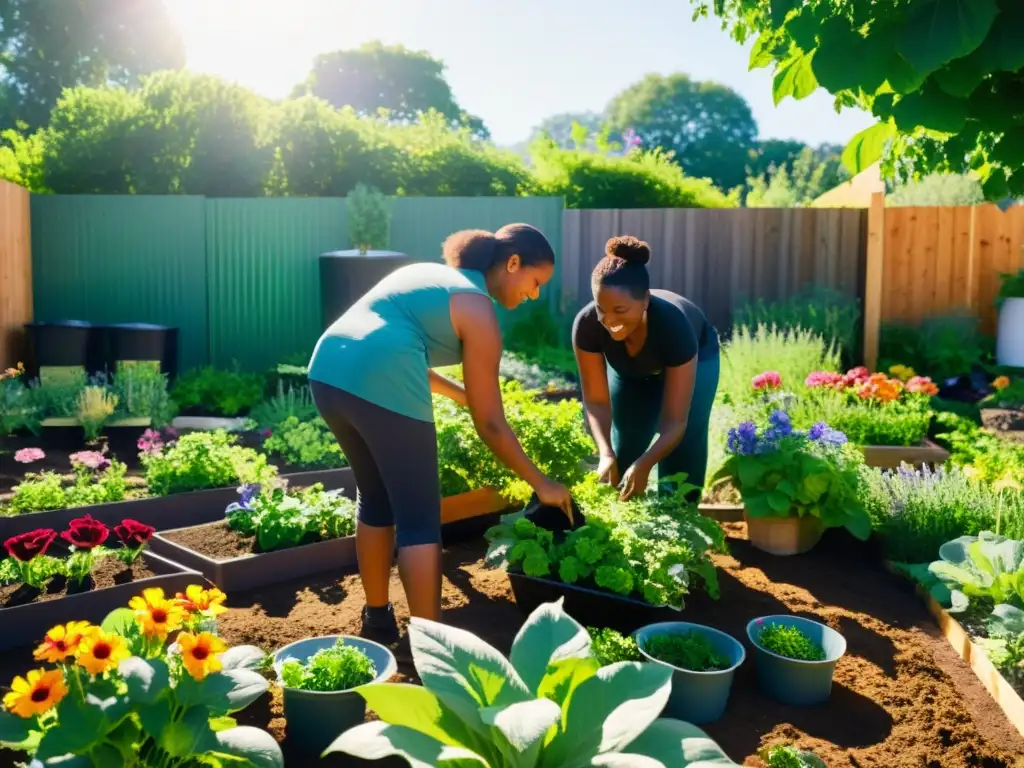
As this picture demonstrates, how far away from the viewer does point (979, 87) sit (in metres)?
2.55

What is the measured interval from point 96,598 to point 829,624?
8.90 feet

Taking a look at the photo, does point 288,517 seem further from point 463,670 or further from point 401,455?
point 463,670

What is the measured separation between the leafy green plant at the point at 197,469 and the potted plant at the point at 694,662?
8.53 ft

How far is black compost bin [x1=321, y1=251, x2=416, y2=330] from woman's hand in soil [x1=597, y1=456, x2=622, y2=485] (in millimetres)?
5726

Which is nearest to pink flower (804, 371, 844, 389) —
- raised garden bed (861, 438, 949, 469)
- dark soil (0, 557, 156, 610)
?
raised garden bed (861, 438, 949, 469)

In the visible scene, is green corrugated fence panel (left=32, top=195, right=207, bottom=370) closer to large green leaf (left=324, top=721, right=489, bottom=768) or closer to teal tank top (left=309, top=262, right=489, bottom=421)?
teal tank top (left=309, top=262, right=489, bottom=421)

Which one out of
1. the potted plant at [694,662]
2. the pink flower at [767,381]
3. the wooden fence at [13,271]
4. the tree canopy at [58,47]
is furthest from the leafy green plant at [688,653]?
the tree canopy at [58,47]

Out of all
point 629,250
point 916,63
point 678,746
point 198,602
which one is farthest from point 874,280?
point 198,602

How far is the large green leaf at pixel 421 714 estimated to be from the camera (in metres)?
2.26

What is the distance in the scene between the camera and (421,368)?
3201mm

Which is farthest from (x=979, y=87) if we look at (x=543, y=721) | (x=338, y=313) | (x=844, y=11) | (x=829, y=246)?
(x=829, y=246)

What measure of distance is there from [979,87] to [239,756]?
7.74 feet

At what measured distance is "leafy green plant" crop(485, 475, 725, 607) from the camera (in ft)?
11.7

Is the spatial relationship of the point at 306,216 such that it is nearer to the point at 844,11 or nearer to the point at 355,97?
the point at 844,11
